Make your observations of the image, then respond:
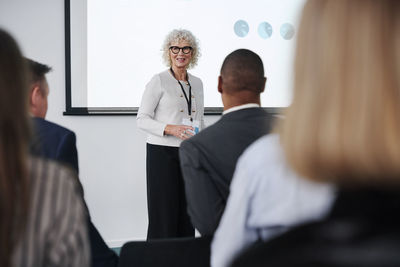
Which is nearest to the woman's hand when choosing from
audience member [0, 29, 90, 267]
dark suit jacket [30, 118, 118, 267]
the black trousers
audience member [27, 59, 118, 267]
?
the black trousers

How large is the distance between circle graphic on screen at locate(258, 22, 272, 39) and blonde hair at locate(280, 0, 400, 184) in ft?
10.7

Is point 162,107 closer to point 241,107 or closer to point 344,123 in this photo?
point 241,107

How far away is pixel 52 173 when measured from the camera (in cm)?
82

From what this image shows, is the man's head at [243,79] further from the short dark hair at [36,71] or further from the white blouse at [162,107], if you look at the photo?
the white blouse at [162,107]

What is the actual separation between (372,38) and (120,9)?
295cm

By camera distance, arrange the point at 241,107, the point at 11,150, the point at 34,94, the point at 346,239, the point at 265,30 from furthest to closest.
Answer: the point at 265,30
the point at 241,107
the point at 34,94
the point at 11,150
the point at 346,239

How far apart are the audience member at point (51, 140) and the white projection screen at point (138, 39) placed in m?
1.72

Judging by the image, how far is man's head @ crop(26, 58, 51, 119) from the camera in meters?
1.49

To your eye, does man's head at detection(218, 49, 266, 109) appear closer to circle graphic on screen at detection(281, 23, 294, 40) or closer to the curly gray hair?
the curly gray hair

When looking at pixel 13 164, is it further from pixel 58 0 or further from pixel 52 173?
pixel 58 0

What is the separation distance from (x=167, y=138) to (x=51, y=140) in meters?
1.52

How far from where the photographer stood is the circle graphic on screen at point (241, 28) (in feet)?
12.3

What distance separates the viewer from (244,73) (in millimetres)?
1693

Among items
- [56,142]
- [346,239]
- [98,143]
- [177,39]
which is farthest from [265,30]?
[346,239]
